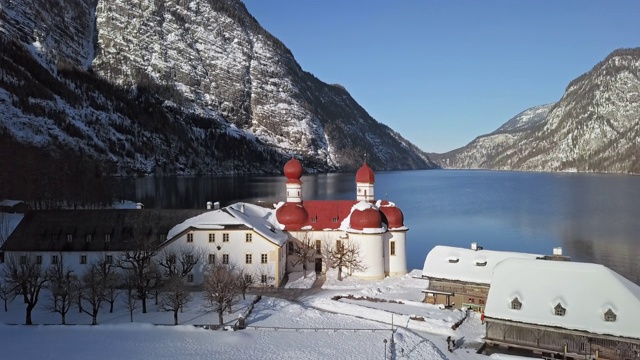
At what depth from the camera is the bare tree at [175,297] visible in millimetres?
36375

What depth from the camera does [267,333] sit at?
3453cm

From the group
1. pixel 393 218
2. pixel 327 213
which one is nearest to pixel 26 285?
pixel 327 213

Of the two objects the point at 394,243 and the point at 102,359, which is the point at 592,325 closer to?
the point at 394,243

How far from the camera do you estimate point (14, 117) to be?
170625mm

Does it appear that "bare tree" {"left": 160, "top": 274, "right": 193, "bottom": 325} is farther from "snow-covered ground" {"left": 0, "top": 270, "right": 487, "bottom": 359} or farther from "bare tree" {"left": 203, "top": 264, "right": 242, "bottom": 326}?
"bare tree" {"left": 203, "top": 264, "right": 242, "bottom": 326}

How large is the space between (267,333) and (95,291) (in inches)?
510

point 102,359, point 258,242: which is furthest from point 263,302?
point 102,359

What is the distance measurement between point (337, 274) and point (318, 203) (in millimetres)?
9896

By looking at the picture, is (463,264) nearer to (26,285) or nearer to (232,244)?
(232,244)

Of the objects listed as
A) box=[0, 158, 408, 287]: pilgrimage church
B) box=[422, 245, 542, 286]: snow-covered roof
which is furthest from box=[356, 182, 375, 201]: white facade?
box=[422, 245, 542, 286]: snow-covered roof

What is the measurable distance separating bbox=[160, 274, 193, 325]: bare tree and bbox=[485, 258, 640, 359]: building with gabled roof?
2161 cm

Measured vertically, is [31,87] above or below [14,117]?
above

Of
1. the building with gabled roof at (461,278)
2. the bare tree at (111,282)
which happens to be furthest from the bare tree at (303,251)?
the bare tree at (111,282)

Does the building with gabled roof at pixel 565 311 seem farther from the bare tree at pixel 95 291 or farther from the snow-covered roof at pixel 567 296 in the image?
the bare tree at pixel 95 291
